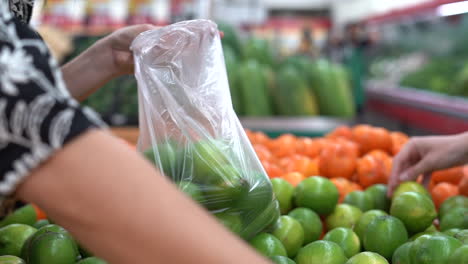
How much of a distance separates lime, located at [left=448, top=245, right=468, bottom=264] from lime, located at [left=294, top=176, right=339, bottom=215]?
0.45 meters

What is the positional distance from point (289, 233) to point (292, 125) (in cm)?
250

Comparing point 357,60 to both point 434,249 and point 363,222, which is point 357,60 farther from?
point 434,249

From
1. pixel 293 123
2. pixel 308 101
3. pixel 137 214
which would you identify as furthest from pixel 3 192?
pixel 308 101

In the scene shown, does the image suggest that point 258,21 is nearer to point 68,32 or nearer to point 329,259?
point 68,32

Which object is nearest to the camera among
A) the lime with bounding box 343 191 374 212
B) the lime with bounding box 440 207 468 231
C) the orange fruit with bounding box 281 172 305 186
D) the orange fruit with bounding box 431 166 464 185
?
the lime with bounding box 440 207 468 231

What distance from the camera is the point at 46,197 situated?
60 centimetres

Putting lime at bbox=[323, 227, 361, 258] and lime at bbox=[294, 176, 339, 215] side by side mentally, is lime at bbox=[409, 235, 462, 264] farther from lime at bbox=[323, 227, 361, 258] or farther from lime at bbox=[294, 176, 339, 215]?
lime at bbox=[294, 176, 339, 215]

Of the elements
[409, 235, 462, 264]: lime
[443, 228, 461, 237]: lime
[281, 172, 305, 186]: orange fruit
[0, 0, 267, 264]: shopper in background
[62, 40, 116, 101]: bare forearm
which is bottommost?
[281, 172, 305, 186]: orange fruit

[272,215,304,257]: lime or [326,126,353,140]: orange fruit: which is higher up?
[272,215,304,257]: lime

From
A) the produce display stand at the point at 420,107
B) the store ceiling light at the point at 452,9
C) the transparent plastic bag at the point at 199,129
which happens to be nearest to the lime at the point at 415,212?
the transparent plastic bag at the point at 199,129

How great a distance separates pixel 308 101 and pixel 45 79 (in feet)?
11.2

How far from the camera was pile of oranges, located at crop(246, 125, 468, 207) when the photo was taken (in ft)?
5.54

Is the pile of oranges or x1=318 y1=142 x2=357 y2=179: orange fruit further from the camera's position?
x1=318 y1=142 x2=357 y2=179: orange fruit

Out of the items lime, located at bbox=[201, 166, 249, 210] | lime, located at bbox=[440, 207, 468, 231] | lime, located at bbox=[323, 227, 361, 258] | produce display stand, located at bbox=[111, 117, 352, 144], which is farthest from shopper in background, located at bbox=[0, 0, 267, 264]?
produce display stand, located at bbox=[111, 117, 352, 144]
